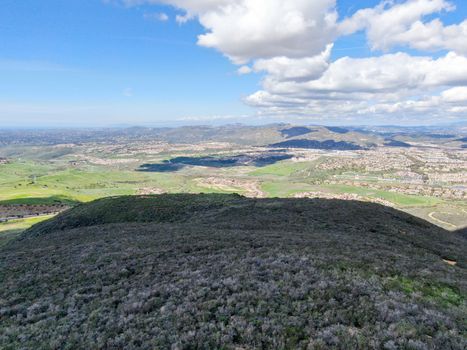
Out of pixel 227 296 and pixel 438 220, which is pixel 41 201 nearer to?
pixel 227 296

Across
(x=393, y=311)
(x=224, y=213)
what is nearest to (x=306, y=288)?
(x=393, y=311)

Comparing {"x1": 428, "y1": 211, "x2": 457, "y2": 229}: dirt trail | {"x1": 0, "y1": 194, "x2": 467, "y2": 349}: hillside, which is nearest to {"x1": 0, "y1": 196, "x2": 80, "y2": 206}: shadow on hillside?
{"x1": 0, "y1": 194, "x2": 467, "y2": 349}: hillside

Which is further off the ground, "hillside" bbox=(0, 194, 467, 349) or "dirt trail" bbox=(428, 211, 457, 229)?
"hillside" bbox=(0, 194, 467, 349)

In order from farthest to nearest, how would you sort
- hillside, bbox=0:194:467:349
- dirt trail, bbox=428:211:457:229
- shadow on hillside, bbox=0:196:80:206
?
shadow on hillside, bbox=0:196:80:206, dirt trail, bbox=428:211:457:229, hillside, bbox=0:194:467:349

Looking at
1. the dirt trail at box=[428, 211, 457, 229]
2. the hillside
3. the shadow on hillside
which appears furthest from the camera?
the shadow on hillside

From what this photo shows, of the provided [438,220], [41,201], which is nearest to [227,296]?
[41,201]

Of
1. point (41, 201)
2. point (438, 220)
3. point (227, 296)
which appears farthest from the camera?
point (41, 201)

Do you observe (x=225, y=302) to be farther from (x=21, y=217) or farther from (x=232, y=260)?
(x=21, y=217)

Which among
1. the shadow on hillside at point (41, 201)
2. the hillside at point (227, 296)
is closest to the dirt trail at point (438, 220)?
the hillside at point (227, 296)

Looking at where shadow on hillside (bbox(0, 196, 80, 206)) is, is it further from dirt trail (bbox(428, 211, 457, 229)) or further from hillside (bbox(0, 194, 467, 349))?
dirt trail (bbox(428, 211, 457, 229))
